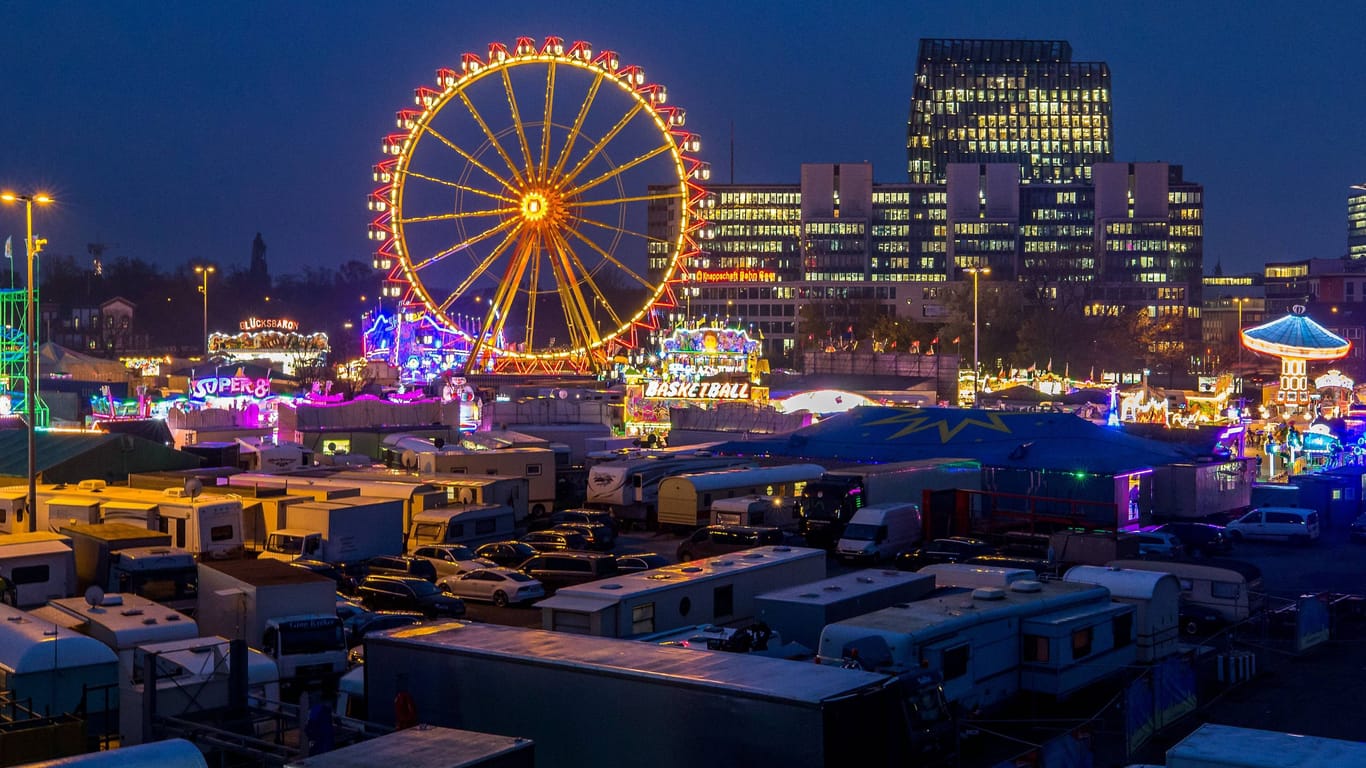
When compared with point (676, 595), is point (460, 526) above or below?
below

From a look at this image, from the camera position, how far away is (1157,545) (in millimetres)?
23812

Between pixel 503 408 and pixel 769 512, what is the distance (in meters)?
18.7

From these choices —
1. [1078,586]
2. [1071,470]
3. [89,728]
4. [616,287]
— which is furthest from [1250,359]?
[89,728]

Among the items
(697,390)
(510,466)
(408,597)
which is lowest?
(408,597)

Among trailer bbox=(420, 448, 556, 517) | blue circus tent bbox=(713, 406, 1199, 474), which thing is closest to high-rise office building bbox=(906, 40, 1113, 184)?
blue circus tent bbox=(713, 406, 1199, 474)

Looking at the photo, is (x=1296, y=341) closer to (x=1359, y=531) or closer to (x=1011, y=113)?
(x=1359, y=531)

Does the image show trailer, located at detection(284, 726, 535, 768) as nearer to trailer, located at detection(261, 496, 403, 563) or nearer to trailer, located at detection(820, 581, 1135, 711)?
trailer, located at detection(820, 581, 1135, 711)

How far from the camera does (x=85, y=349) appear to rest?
10600 centimetres

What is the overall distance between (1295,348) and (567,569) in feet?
144

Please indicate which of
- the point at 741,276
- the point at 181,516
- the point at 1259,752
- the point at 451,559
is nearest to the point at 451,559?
the point at 451,559

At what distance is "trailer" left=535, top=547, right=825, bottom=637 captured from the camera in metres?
14.4

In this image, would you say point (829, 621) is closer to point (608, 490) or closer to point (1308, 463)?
point (608, 490)

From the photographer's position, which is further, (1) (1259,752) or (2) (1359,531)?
(2) (1359,531)

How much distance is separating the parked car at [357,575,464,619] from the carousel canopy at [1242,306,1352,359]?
46.1 m
